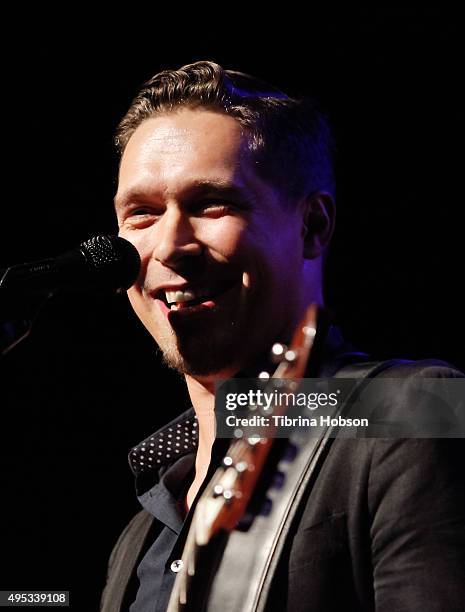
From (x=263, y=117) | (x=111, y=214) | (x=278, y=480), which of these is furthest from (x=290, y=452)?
(x=111, y=214)

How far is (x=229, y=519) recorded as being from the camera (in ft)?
5.02

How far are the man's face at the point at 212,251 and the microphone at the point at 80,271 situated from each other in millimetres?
267

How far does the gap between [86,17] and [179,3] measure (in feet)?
1.18

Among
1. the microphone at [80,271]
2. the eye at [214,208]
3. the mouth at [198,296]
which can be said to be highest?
the eye at [214,208]

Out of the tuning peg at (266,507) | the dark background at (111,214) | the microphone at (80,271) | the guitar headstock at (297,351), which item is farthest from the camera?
the dark background at (111,214)

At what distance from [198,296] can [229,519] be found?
55cm

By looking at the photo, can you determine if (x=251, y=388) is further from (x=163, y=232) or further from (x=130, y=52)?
(x=130, y=52)

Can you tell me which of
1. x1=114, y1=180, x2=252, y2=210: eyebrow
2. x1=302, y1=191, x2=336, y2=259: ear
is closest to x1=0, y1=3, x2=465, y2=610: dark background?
x1=302, y1=191, x2=336, y2=259: ear

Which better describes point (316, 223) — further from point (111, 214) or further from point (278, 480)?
point (111, 214)

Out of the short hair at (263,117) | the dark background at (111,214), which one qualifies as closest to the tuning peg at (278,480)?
the short hair at (263,117)

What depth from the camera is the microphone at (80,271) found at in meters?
1.35

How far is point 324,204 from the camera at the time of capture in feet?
6.67

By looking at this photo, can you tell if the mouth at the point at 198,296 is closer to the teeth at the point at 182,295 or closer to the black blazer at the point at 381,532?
the teeth at the point at 182,295

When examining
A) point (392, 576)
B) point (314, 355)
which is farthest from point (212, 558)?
point (314, 355)
